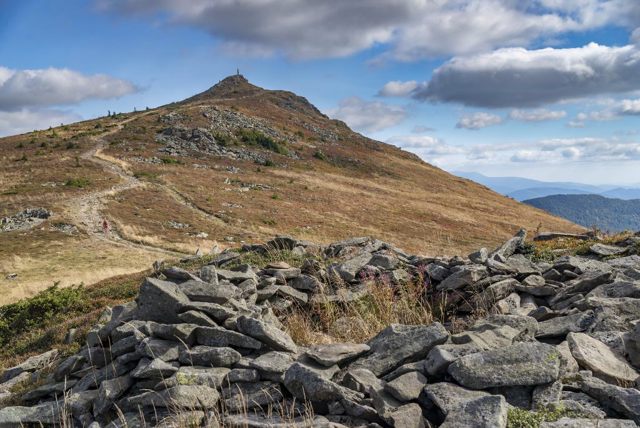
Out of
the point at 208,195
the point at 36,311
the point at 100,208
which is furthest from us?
the point at 208,195

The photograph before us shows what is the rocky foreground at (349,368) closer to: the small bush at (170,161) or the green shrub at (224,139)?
the small bush at (170,161)

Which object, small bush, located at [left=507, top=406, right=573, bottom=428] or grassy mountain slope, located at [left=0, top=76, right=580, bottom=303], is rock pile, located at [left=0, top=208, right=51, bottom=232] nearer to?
grassy mountain slope, located at [left=0, top=76, right=580, bottom=303]

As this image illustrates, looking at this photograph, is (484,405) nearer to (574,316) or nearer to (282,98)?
(574,316)

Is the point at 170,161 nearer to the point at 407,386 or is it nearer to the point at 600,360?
the point at 407,386

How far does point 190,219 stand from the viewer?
155ft

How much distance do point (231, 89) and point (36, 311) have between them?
16772cm

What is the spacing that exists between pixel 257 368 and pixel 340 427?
6.01 ft

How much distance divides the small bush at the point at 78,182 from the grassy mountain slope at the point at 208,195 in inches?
11.2

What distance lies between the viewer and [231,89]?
175500 millimetres

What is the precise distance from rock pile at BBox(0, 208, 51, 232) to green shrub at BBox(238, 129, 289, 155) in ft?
195

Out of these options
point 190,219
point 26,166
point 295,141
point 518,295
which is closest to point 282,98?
point 295,141

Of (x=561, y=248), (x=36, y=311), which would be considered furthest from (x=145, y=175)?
(x=561, y=248)

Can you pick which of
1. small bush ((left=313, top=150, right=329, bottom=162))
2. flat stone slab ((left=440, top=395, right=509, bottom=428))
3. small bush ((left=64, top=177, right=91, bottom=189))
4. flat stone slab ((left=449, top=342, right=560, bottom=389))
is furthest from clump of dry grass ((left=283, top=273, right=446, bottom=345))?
small bush ((left=313, top=150, right=329, bottom=162))

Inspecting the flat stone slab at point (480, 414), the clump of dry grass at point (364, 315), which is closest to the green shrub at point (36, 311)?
the clump of dry grass at point (364, 315)
